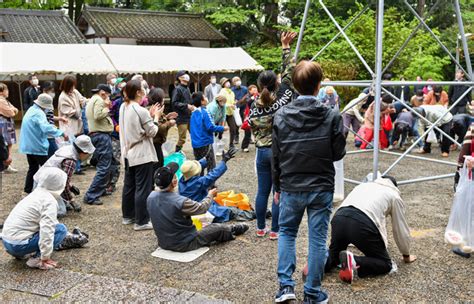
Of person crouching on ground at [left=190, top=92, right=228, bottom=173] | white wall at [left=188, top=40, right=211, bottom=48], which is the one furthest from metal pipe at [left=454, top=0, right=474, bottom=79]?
white wall at [left=188, top=40, right=211, bottom=48]

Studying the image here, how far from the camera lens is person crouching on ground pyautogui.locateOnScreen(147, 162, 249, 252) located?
4.34 meters

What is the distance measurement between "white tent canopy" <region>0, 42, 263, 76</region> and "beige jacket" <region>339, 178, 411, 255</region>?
12592 mm

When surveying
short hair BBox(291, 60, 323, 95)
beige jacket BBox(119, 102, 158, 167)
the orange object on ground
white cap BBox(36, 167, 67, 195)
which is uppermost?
short hair BBox(291, 60, 323, 95)

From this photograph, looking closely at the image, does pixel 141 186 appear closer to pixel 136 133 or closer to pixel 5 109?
pixel 136 133

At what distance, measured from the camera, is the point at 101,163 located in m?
6.68

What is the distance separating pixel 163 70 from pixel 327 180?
14.0 m

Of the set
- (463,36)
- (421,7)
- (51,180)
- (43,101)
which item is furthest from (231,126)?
(421,7)

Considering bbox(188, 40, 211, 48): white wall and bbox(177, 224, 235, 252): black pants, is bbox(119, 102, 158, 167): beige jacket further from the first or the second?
bbox(188, 40, 211, 48): white wall

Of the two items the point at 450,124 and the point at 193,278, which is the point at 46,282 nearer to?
the point at 193,278

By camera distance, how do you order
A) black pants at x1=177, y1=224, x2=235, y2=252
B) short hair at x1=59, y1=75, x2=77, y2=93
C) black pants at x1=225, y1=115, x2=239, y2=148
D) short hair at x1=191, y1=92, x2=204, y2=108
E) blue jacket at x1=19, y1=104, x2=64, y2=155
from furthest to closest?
black pants at x1=225, y1=115, x2=239, y2=148, short hair at x1=59, y1=75, x2=77, y2=93, short hair at x1=191, y1=92, x2=204, y2=108, blue jacket at x1=19, y1=104, x2=64, y2=155, black pants at x1=177, y1=224, x2=235, y2=252

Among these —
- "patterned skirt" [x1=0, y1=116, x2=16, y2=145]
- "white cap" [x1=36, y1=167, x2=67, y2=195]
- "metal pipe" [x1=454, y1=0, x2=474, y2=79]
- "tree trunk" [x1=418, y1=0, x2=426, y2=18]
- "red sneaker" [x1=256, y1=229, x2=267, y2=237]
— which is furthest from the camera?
"tree trunk" [x1=418, y1=0, x2=426, y2=18]

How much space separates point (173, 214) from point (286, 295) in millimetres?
1479

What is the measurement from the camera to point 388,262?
3863mm

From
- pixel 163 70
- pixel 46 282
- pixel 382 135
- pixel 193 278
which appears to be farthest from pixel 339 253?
pixel 163 70
